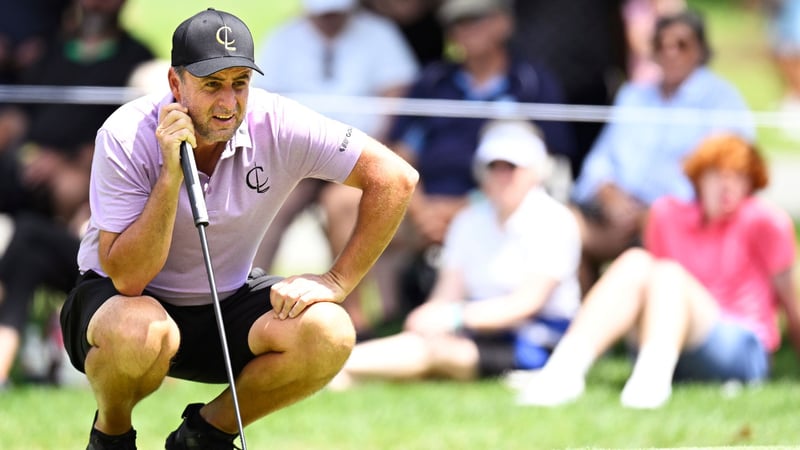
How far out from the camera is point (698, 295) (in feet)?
19.9

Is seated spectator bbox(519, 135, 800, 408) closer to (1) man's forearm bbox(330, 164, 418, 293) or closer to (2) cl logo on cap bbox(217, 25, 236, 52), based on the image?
(1) man's forearm bbox(330, 164, 418, 293)

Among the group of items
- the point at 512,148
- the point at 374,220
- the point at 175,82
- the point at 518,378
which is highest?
the point at 175,82

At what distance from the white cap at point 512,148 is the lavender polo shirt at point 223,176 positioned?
8.06 feet

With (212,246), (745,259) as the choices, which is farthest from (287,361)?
(745,259)

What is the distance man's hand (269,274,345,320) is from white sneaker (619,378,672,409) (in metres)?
2.03

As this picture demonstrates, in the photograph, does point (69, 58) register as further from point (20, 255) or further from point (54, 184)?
point (20, 255)

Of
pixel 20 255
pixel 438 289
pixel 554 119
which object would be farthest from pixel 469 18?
pixel 20 255

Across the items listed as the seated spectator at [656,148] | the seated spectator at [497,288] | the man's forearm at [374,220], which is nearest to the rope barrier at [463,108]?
the seated spectator at [656,148]

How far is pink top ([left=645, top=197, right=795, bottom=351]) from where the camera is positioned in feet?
20.8

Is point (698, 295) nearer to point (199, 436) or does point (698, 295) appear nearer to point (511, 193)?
point (511, 193)

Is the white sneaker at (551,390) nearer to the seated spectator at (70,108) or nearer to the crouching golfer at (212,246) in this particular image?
the crouching golfer at (212,246)

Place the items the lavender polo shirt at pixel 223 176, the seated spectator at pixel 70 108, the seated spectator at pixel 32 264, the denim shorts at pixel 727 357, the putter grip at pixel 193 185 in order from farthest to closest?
the seated spectator at pixel 70 108, the seated spectator at pixel 32 264, the denim shorts at pixel 727 357, the lavender polo shirt at pixel 223 176, the putter grip at pixel 193 185

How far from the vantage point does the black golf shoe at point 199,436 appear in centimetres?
426

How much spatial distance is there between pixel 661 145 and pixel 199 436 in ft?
12.1
